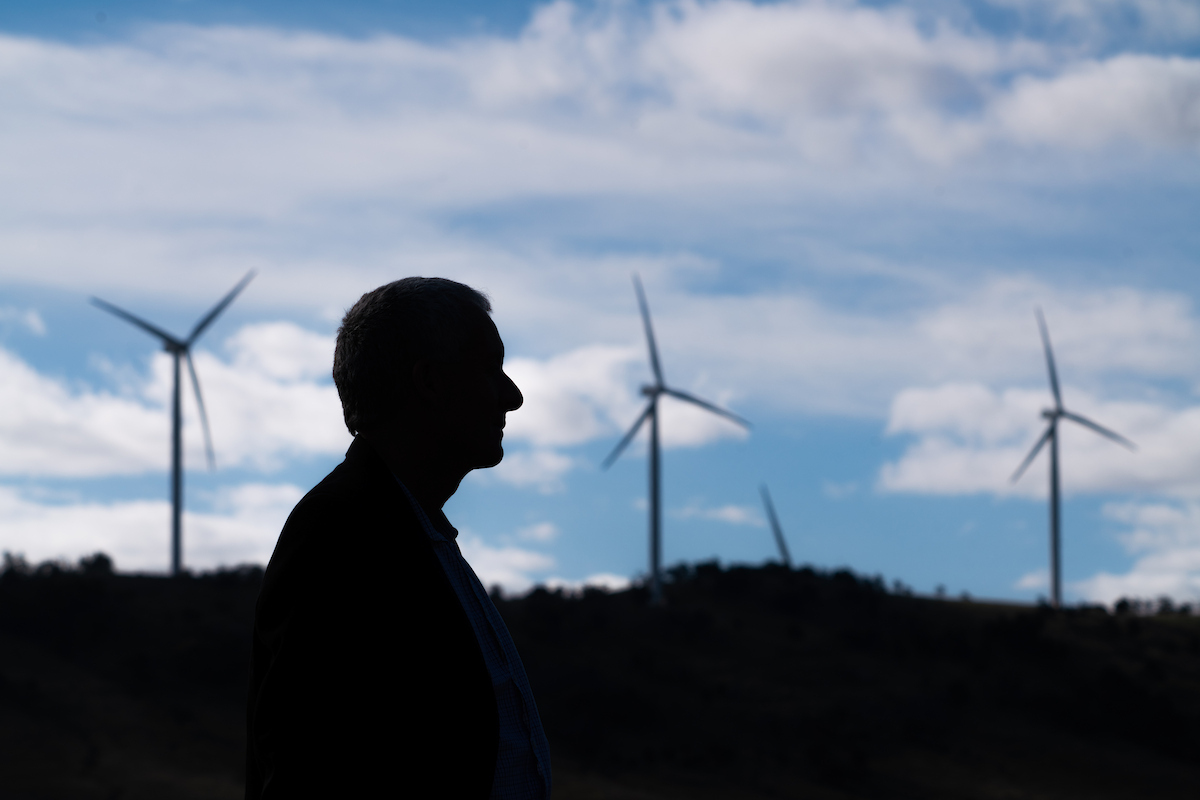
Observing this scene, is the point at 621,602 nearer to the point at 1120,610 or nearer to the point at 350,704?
the point at 1120,610

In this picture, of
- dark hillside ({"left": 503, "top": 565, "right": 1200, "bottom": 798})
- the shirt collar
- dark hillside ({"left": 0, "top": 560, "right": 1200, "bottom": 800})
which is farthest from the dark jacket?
dark hillside ({"left": 503, "top": 565, "right": 1200, "bottom": 798})

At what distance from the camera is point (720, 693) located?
155 ft

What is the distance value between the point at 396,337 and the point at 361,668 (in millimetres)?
991

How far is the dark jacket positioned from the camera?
124 inches

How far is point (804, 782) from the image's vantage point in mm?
39031

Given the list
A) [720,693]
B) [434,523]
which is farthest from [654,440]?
[434,523]

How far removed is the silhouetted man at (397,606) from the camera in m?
3.18

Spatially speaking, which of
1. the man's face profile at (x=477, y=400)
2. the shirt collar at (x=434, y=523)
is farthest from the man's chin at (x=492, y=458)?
the shirt collar at (x=434, y=523)

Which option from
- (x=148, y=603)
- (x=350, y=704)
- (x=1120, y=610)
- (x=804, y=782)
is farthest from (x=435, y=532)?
(x=1120, y=610)

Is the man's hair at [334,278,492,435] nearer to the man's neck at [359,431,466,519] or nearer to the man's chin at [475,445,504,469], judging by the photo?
the man's neck at [359,431,466,519]

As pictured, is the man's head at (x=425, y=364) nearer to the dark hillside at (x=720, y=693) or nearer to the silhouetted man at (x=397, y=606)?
the silhouetted man at (x=397, y=606)

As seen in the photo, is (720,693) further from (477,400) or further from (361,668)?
(361,668)

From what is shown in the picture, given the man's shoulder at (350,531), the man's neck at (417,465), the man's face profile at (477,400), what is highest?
the man's face profile at (477,400)

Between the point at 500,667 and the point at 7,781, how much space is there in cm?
3401
